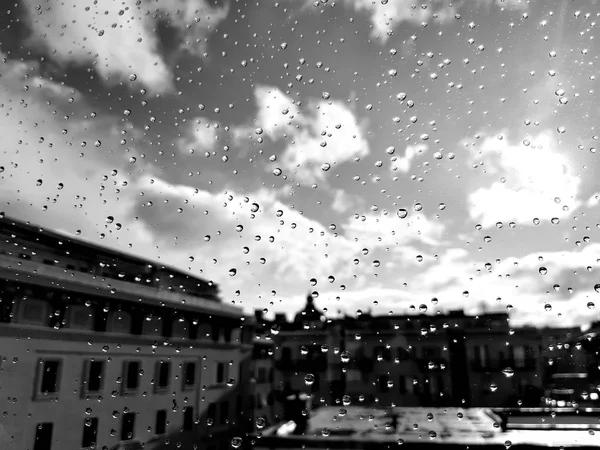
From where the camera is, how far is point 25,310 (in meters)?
3.83

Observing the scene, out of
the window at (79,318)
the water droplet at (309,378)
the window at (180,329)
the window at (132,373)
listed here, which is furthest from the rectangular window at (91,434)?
the water droplet at (309,378)

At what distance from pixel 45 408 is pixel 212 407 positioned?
5.27m

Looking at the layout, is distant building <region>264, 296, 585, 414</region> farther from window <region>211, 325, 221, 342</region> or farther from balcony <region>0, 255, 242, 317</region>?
window <region>211, 325, 221, 342</region>

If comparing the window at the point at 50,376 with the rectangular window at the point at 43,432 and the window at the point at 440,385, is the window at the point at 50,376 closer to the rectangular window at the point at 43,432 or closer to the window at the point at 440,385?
the rectangular window at the point at 43,432

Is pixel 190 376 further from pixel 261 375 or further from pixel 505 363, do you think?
pixel 505 363

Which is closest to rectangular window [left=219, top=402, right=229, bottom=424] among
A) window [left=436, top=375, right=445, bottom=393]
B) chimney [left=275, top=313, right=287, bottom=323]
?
chimney [left=275, top=313, right=287, bottom=323]

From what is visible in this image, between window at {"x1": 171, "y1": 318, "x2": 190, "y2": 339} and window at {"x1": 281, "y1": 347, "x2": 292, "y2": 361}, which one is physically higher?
window at {"x1": 171, "y1": 318, "x2": 190, "y2": 339}

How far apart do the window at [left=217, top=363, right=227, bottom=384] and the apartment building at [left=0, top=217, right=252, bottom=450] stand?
0.02 meters

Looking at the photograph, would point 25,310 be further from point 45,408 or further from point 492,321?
point 492,321

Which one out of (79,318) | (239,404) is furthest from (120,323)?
(79,318)

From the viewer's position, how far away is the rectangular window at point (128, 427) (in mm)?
5114

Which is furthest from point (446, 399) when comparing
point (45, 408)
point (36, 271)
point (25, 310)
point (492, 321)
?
point (45, 408)

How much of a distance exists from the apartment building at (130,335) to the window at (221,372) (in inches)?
0.8

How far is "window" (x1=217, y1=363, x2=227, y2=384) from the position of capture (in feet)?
9.72
